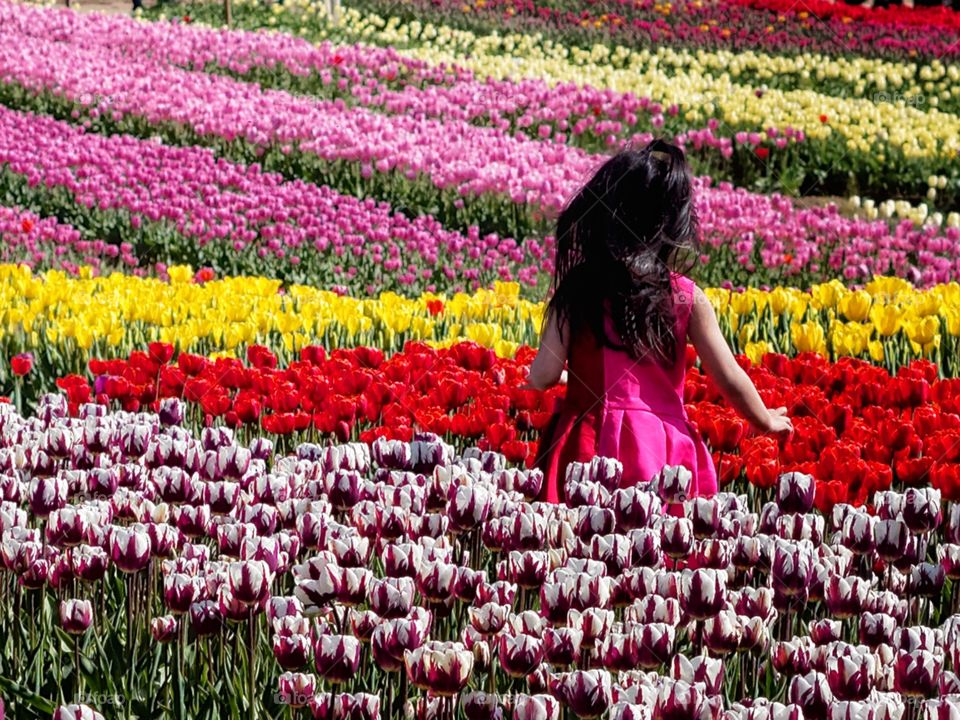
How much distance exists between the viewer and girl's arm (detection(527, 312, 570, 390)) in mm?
3834

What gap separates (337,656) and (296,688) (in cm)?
7

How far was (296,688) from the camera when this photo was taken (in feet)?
6.48

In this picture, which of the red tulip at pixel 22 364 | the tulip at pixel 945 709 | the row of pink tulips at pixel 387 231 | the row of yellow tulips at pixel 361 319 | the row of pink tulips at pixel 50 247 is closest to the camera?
the tulip at pixel 945 709

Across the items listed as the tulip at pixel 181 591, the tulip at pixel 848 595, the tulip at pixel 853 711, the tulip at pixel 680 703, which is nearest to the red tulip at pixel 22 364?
the tulip at pixel 181 591

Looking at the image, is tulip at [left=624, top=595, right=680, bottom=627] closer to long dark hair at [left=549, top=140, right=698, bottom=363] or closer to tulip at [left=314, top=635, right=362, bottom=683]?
tulip at [left=314, top=635, right=362, bottom=683]

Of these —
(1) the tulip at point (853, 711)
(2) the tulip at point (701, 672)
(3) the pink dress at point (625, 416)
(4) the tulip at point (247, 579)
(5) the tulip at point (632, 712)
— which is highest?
(1) the tulip at point (853, 711)

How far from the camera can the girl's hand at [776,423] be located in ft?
12.5

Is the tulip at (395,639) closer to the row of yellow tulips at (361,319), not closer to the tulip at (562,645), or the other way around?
the tulip at (562,645)

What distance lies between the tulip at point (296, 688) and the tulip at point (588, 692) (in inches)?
13.8

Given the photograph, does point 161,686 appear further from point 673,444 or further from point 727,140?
point 727,140

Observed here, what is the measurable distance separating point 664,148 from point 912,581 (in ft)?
4.98

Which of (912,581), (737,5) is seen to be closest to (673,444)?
(912,581)

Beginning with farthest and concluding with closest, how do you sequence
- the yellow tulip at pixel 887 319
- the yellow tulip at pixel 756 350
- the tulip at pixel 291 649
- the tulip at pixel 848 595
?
1. the yellow tulip at pixel 887 319
2. the yellow tulip at pixel 756 350
3. the tulip at pixel 848 595
4. the tulip at pixel 291 649

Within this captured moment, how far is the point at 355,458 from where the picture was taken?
301 centimetres
